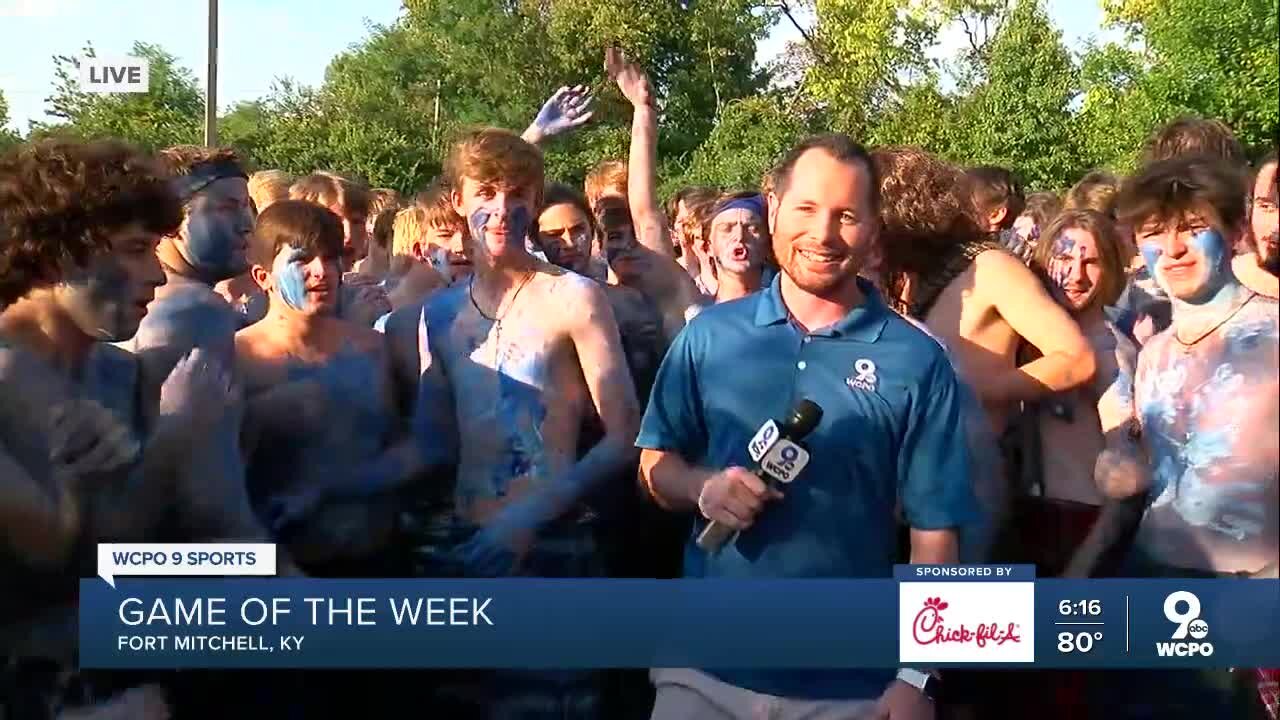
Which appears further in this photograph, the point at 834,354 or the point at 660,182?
the point at 660,182

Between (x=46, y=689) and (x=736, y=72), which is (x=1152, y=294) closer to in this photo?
(x=736, y=72)

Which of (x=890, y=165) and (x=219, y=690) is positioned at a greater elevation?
(x=890, y=165)

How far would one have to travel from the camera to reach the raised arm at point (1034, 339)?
299 cm

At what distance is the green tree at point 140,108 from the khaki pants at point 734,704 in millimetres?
1294

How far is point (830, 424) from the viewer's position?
2.86m

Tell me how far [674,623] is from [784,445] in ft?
A: 1.34

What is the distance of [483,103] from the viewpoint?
307 centimetres

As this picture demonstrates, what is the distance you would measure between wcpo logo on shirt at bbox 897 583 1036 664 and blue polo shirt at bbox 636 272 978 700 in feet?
0.34

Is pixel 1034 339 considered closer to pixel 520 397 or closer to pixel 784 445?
pixel 784 445

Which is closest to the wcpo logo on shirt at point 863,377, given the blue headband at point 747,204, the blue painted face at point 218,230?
the blue headband at point 747,204

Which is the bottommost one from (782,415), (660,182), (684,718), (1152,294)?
(684,718)

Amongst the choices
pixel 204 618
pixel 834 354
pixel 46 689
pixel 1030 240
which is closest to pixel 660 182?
pixel 834 354

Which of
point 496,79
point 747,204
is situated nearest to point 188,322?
point 496,79

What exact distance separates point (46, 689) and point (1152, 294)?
208cm
